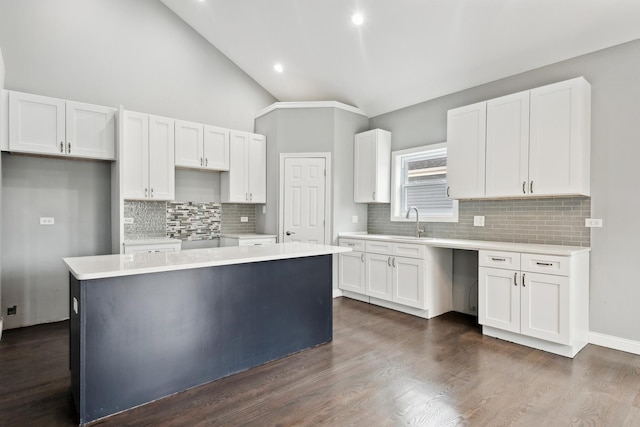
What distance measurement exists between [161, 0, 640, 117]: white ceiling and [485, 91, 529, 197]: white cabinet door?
0.57m

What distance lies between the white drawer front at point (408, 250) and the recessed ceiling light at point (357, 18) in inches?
104

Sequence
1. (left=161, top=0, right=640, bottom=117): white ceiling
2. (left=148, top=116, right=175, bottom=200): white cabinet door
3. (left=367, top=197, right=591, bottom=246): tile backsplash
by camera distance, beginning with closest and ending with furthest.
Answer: (left=161, top=0, right=640, bottom=117): white ceiling, (left=367, top=197, right=591, bottom=246): tile backsplash, (left=148, top=116, right=175, bottom=200): white cabinet door

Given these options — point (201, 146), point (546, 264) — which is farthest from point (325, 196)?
point (546, 264)

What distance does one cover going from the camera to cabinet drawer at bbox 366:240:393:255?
4344mm

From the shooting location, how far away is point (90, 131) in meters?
3.78

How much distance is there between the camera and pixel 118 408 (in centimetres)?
211

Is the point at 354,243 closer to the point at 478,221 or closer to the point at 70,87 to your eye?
the point at 478,221

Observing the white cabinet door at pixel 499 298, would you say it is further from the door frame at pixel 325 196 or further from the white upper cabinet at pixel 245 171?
the white upper cabinet at pixel 245 171

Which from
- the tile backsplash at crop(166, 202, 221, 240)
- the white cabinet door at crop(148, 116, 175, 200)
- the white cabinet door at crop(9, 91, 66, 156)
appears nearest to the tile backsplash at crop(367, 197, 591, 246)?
the tile backsplash at crop(166, 202, 221, 240)

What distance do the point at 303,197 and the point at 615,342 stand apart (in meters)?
3.81

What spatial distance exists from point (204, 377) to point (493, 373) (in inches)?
86.1

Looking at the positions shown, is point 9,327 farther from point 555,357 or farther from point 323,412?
point 555,357

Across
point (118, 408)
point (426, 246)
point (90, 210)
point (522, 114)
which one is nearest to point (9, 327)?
point (90, 210)

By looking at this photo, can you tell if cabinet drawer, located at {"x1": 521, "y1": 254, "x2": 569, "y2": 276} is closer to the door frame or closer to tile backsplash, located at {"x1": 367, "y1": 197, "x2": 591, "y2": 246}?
tile backsplash, located at {"x1": 367, "y1": 197, "x2": 591, "y2": 246}
